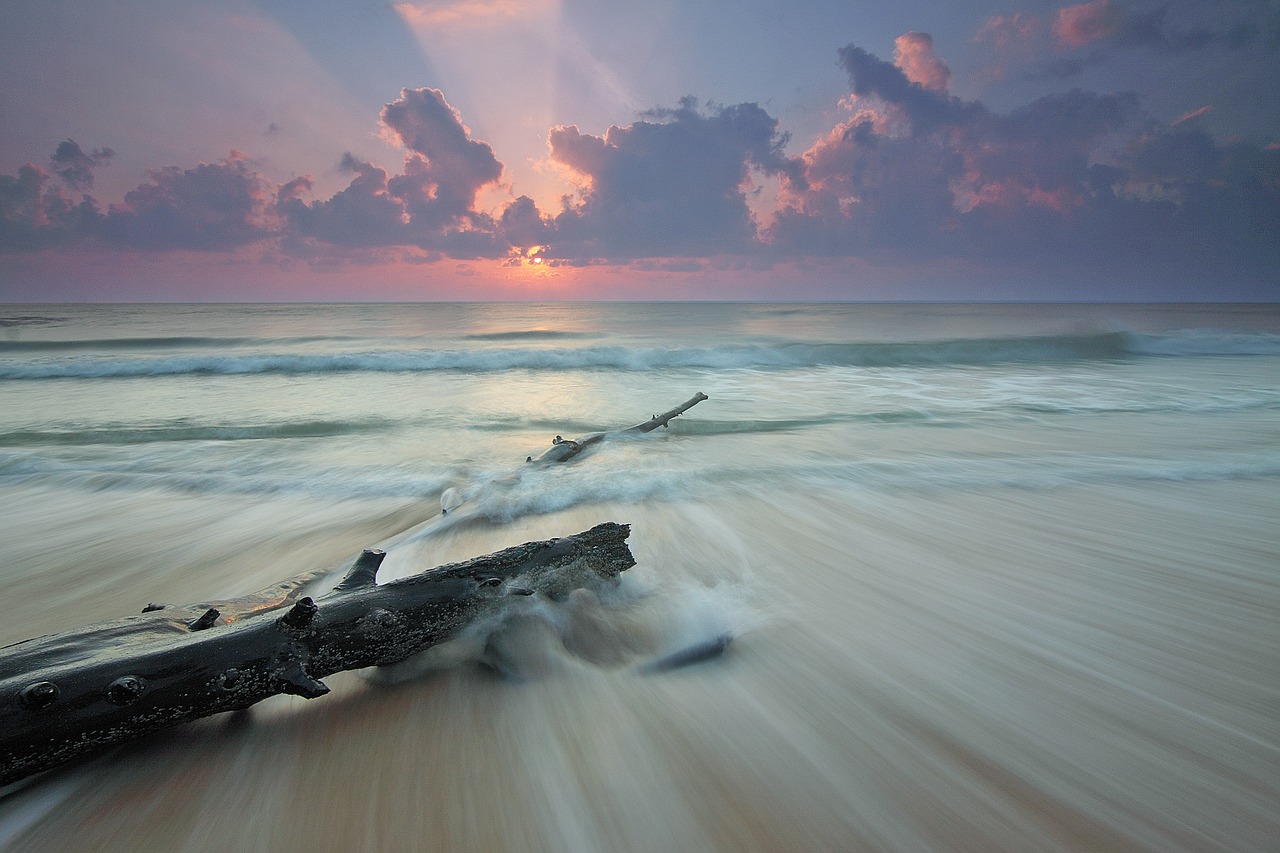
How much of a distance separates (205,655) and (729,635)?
186cm

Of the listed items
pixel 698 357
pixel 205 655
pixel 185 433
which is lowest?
pixel 698 357

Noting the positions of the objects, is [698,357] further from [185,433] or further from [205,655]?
[205,655]

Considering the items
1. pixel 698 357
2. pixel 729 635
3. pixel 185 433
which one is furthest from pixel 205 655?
pixel 698 357

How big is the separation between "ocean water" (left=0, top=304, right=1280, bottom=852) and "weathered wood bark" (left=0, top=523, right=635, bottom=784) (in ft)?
0.82

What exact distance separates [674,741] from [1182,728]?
5.58 feet

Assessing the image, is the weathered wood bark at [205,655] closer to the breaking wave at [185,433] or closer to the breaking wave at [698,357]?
the breaking wave at [185,433]

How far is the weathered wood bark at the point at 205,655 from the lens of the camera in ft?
4.44

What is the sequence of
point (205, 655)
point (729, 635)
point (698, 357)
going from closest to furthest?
1. point (205, 655)
2. point (729, 635)
3. point (698, 357)

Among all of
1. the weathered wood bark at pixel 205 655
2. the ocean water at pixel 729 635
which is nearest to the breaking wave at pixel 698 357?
the ocean water at pixel 729 635

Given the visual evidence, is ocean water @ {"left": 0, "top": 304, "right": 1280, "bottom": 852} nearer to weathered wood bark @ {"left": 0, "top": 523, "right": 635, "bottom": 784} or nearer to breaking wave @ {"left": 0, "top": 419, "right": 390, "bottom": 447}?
breaking wave @ {"left": 0, "top": 419, "right": 390, "bottom": 447}

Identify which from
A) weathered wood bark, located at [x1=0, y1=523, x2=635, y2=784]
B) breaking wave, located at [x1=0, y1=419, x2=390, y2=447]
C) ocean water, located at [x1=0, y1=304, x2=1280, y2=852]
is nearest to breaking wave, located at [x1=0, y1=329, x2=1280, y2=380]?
breaking wave, located at [x1=0, y1=419, x2=390, y2=447]

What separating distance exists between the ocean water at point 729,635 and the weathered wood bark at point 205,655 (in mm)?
250

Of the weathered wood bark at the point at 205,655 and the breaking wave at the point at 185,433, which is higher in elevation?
the weathered wood bark at the point at 205,655

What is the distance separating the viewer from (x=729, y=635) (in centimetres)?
251
